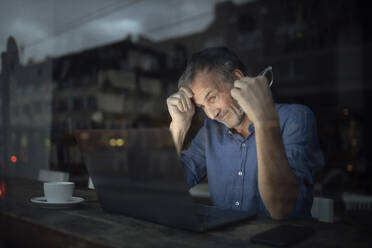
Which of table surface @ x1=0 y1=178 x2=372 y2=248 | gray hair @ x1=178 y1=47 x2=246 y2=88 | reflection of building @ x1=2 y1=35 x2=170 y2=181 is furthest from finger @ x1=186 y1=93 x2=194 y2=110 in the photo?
reflection of building @ x1=2 y1=35 x2=170 y2=181

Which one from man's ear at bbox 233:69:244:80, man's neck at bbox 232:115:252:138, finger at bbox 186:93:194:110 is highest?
man's ear at bbox 233:69:244:80

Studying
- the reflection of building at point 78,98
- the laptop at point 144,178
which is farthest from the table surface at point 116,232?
the reflection of building at point 78,98

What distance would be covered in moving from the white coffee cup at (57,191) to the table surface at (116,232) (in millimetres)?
48

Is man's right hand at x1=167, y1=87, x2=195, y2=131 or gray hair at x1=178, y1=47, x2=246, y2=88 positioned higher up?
gray hair at x1=178, y1=47, x2=246, y2=88

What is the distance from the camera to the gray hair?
5.09 ft

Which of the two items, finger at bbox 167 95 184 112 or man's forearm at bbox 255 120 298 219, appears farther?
finger at bbox 167 95 184 112

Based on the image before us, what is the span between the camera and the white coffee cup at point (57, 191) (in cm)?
102

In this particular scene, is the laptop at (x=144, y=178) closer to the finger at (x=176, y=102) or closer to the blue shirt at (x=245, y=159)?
the blue shirt at (x=245, y=159)

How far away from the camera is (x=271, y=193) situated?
3.57 ft

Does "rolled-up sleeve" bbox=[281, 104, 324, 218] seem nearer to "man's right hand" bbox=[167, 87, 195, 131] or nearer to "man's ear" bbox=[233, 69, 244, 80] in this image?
"man's ear" bbox=[233, 69, 244, 80]

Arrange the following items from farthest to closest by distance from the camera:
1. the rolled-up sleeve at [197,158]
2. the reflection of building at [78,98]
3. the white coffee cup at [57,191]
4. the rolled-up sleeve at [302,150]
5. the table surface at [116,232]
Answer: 1. the reflection of building at [78,98]
2. the rolled-up sleeve at [197,158]
3. the rolled-up sleeve at [302,150]
4. the white coffee cup at [57,191]
5. the table surface at [116,232]

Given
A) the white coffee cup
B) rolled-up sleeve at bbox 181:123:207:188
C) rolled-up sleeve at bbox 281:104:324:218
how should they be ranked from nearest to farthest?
the white coffee cup
rolled-up sleeve at bbox 281:104:324:218
rolled-up sleeve at bbox 181:123:207:188

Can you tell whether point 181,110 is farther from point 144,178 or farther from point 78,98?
point 78,98

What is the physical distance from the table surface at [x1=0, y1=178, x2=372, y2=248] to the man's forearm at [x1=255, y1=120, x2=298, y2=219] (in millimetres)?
197
